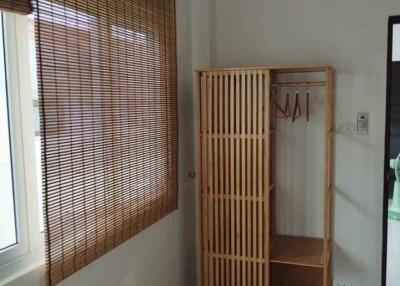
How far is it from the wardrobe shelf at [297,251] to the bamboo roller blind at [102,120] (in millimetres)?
878

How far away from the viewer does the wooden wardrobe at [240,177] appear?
2.69 metres

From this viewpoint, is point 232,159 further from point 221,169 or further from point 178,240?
point 178,240

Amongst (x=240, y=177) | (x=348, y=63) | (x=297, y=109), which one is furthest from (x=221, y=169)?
(x=348, y=63)

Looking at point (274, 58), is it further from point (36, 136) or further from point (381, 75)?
point (36, 136)

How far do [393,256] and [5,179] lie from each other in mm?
3670

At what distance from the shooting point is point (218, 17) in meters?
3.27

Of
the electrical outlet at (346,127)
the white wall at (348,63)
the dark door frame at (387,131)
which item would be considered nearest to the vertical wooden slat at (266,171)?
the white wall at (348,63)

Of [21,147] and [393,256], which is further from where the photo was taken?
[393,256]

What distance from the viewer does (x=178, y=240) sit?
3.00 meters

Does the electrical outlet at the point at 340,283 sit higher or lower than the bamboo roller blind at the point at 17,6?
lower

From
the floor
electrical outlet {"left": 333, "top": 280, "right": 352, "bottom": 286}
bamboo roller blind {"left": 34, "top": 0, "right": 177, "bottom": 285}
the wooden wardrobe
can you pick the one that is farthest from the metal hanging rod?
the floor

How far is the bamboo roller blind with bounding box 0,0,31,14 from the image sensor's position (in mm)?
1464

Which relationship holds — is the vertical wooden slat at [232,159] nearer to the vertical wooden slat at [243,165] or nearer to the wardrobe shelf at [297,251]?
the vertical wooden slat at [243,165]

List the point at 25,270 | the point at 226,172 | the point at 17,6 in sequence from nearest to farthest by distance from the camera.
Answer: the point at 17,6 → the point at 25,270 → the point at 226,172
